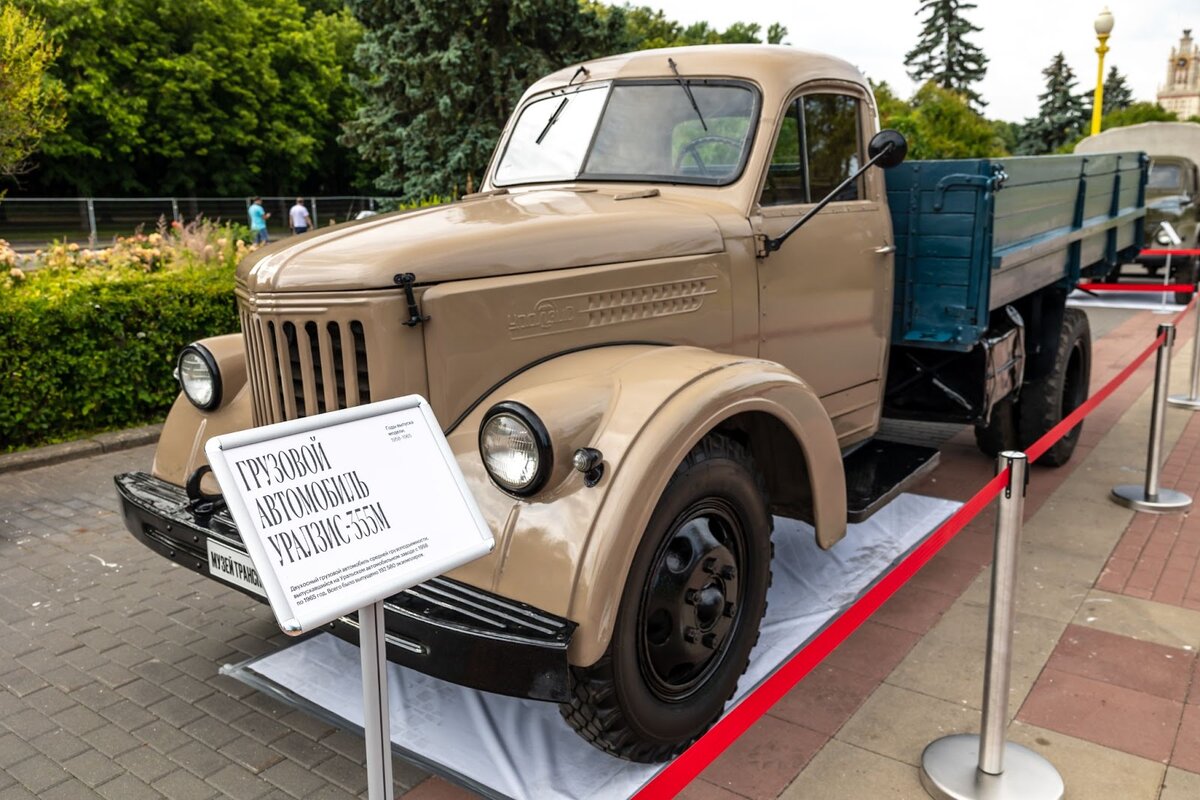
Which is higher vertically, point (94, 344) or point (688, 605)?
point (94, 344)

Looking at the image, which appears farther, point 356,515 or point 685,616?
point 685,616

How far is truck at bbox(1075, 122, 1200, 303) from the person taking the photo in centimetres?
1311

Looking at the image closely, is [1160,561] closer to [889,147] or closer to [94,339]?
[889,147]

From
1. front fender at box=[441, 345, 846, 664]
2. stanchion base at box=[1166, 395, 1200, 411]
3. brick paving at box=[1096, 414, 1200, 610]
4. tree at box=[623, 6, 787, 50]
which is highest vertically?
tree at box=[623, 6, 787, 50]

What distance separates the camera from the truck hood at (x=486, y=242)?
8.74ft

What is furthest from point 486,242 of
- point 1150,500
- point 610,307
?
point 1150,500

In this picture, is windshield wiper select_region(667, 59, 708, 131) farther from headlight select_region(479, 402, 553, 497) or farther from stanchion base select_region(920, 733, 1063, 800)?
stanchion base select_region(920, 733, 1063, 800)

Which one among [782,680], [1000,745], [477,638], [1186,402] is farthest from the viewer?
[1186,402]

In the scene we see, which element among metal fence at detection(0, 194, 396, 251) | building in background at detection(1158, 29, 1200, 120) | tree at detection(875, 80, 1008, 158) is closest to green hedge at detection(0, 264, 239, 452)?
metal fence at detection(0, 194, 396, 251)

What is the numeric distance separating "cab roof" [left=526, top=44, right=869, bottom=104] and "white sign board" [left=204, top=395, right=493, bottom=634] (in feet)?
7.80

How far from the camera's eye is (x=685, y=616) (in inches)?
108

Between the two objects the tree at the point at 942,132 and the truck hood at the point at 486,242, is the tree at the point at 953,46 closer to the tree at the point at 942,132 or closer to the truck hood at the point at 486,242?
the tree at the point at 942,132

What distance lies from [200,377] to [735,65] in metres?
2.40

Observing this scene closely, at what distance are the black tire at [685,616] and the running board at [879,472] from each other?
0.70m
